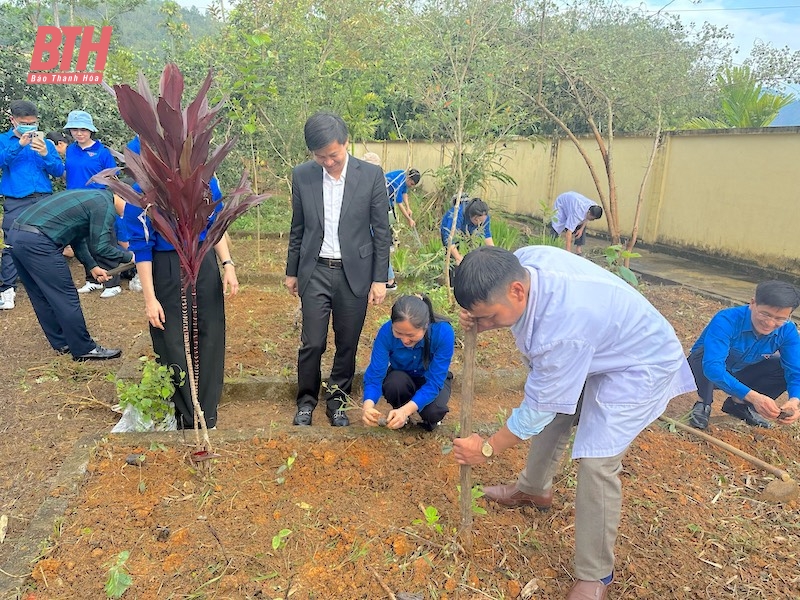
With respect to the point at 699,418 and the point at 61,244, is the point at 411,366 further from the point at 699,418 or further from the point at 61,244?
the point at 61,244

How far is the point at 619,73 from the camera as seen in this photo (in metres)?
7.35

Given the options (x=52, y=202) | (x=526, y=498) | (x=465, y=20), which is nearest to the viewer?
(x=526, y=498)

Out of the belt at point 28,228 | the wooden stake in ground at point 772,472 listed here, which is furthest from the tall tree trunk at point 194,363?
the wooden stake in ground at point 772,472

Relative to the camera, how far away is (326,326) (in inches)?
136

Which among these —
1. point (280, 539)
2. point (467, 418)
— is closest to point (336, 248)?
point (467, 418)

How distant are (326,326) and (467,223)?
2762 millimetres

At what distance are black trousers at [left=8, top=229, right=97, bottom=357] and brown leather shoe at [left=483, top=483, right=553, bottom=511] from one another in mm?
3327

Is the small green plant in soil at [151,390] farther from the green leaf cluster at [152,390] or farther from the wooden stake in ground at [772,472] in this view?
the wooden stake in ground at [772,472]

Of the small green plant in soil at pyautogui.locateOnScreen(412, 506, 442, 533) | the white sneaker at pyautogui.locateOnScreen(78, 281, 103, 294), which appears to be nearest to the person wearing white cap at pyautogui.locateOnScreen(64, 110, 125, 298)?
the white sneaker at pyautogui.locateOnScreen(78, 281, 103, 294)

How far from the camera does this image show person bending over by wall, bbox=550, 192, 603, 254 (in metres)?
7.05

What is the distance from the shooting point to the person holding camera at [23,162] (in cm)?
528

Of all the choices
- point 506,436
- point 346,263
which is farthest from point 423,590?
point 346,263

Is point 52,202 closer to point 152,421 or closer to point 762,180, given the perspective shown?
point 152,421

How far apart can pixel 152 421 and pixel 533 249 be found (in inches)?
91.6
